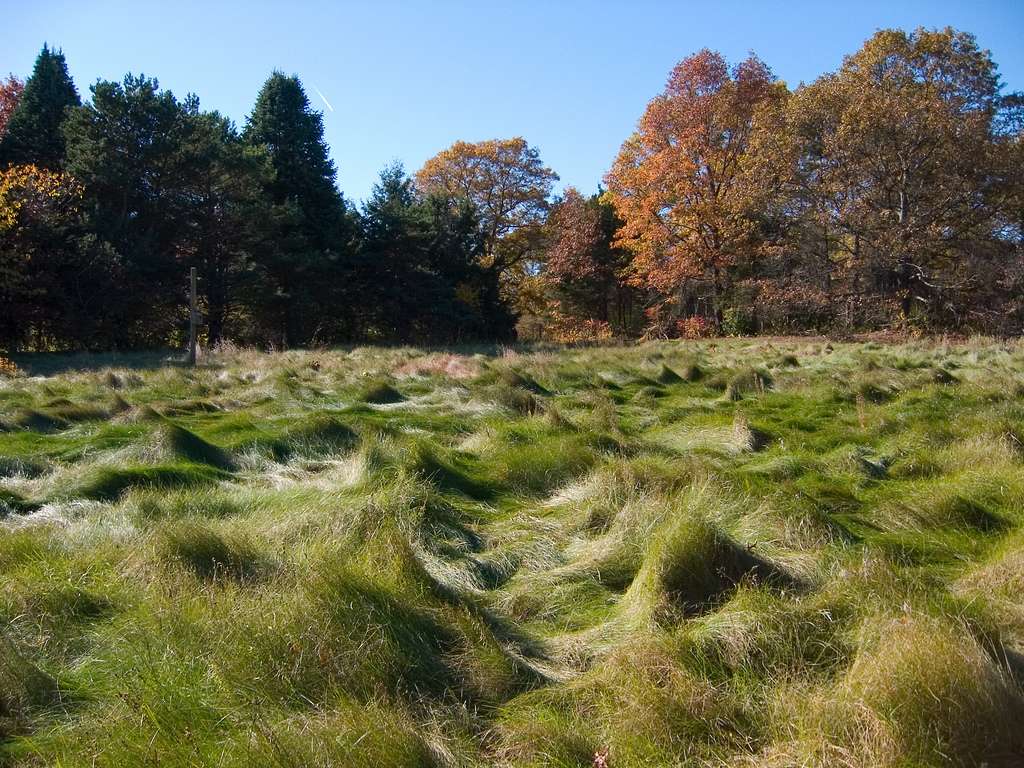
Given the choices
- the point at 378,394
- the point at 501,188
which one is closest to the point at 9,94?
the point at 501,188

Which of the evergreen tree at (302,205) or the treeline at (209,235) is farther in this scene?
the evergreen tree at (302,205)

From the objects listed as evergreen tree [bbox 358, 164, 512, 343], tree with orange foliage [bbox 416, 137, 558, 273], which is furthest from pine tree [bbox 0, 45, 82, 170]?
tree with orange foliage [bbox 416, 137, 558, 273]

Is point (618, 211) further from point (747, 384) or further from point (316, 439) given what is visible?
point (316, 439)

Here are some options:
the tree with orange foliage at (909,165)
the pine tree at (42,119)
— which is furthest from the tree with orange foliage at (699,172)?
the pine tree at (42,119)

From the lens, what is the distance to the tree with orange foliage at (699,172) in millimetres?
30453

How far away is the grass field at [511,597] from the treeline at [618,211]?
18.3m

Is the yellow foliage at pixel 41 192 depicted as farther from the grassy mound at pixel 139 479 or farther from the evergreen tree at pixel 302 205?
the grassy mound at pixel 139 479

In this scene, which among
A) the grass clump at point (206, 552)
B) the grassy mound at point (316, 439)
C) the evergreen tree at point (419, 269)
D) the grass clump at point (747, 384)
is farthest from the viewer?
the evergreen tree at point (419, 269)

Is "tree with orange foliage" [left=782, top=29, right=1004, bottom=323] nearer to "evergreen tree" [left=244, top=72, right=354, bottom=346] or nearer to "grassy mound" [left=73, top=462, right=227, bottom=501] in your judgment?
"evergreen tree" [left=244, top=72, right=354, bottom=346]

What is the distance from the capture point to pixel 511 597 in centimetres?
375

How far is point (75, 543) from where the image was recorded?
404cm

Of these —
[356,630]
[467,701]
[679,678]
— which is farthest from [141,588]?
[679,678]

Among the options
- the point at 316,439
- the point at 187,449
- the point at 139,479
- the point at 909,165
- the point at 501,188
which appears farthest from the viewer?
the point at 501,188

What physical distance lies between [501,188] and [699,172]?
11443 mm
